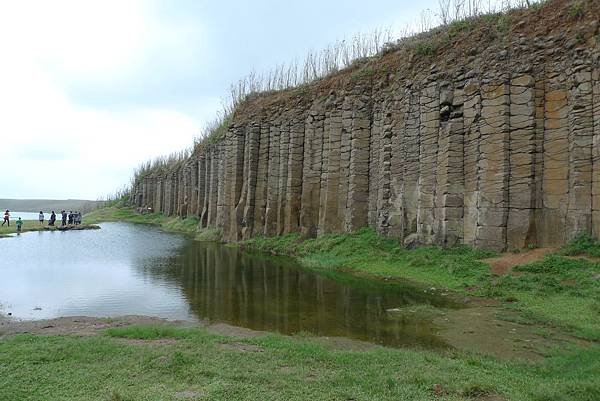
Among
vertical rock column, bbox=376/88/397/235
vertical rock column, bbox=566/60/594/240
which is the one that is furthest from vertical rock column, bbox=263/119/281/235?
vertical rock column, bbox=566/60/594/240

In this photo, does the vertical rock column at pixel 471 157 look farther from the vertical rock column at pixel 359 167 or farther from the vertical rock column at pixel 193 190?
the vertical rock column at pixel 193 190

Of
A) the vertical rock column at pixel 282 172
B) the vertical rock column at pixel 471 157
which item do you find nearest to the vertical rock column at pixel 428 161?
the vertical rock column at pixel 471 157

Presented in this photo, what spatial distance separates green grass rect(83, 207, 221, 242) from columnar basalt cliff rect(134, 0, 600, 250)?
360 cm

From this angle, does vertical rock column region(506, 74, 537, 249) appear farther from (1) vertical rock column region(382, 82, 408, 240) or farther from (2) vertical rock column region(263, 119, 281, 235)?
(2) vertical rock column region(263, 119, 281, 235)

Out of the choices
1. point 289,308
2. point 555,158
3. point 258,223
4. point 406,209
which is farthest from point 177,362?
point 258,223

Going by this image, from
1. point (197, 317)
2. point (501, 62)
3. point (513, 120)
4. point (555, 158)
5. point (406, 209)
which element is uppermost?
point (501, 62)

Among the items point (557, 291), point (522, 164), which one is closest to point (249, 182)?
point (522, 164)

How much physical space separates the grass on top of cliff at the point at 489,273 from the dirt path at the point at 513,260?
0.89ft

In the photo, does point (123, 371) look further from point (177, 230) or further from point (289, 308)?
point (177, 230)

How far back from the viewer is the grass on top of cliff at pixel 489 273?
38.2 feet

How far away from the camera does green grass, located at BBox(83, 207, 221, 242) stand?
3777 cm

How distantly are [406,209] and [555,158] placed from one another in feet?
23.0

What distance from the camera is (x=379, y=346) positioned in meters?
9.22

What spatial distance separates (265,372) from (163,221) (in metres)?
55.3
